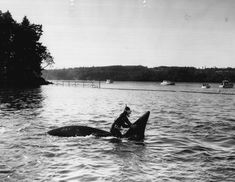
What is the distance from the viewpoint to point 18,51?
90.9 meters

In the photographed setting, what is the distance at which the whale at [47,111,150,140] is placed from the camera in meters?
17.1

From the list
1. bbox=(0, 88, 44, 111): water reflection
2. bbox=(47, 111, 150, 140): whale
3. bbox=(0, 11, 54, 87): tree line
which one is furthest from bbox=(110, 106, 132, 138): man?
bbox=(0, 11, 54, 87): tree line

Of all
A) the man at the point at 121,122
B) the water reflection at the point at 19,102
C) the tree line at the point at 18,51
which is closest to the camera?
the man at the point at 121,122

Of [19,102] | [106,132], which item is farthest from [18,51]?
[106,132]

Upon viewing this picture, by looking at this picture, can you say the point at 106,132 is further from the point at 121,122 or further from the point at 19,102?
the point at 19,102

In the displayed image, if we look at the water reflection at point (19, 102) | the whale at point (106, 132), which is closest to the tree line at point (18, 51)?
the water reflection at point (19, 102)

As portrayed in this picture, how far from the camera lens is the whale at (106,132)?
17.1 m

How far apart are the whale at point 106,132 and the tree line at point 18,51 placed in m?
75.8

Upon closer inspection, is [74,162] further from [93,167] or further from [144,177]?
[144,177]

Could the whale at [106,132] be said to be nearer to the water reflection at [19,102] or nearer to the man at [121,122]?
the man at [121,122]

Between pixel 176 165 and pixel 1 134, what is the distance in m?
11.5

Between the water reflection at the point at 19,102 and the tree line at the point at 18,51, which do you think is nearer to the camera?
the water reflection at the point at 19,102

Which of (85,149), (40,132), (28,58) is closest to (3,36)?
(28,58)

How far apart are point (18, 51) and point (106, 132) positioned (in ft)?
264
